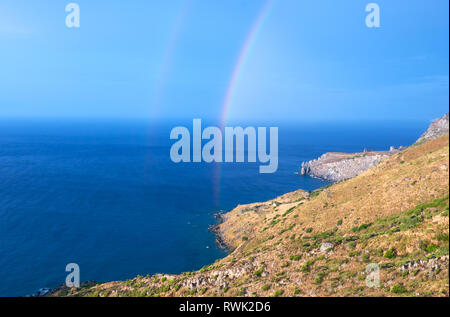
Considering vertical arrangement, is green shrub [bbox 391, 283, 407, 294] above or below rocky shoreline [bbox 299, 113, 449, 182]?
below

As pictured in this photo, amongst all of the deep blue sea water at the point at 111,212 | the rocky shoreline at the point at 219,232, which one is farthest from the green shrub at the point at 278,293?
the rocky shoreline at the point at 219,232

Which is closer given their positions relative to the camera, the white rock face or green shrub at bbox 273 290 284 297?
green shrub at bbox 273 290 284 297

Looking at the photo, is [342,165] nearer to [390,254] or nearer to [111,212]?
[111,212]

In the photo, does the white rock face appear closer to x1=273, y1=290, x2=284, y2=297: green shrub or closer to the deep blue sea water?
the deep blue sea water

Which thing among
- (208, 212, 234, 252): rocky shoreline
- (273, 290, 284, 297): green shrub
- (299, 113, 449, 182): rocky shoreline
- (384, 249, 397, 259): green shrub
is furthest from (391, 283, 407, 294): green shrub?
(299, 113, 449, 182): rocky shoreline

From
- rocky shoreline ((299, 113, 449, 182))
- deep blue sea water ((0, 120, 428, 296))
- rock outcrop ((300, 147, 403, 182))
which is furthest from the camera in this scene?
rock outcrop ((300, 147, 403, 182))

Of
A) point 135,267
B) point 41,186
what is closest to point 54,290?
point 135,267

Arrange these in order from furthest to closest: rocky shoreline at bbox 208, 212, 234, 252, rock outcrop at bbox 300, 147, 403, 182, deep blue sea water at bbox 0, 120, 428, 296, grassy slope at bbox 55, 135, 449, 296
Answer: rock outcrop at bbox 300, 147, 403, 182
rocky shoreline at bbox 208, 212, 234, 252
deep blue sea water at bbox 0, 120, 428, 296
grassy slope at bbox 55, 135, 449, 296

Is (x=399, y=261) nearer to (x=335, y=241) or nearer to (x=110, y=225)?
(x=335, y=241)
